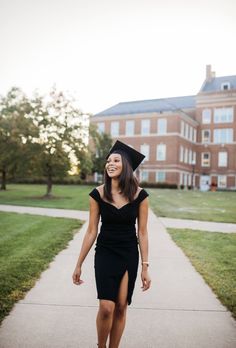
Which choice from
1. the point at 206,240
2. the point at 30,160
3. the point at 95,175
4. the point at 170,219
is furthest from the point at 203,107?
the point at 206,240

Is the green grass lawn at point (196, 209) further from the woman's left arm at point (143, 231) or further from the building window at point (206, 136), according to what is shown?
the building window at point (206, 136)

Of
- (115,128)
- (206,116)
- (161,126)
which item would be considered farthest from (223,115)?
(115,128)

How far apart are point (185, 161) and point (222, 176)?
21.1ft

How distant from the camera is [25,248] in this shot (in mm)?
7508

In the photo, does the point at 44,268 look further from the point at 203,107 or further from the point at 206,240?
the point at 203,107

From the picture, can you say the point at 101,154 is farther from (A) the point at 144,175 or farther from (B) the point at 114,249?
(B) the point at 114,249

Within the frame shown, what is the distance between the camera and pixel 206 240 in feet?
29.3

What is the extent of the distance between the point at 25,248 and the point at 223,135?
49531mm

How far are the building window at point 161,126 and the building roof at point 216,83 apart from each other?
9.99 metres

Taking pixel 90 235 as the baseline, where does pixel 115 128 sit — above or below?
above

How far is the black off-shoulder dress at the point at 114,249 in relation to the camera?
2.98 m

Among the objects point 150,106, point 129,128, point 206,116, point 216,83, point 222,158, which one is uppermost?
point 216,83

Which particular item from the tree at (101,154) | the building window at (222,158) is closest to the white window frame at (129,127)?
the tree at (101,154)

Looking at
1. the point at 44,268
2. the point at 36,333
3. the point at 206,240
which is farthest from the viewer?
the point at 206,240
